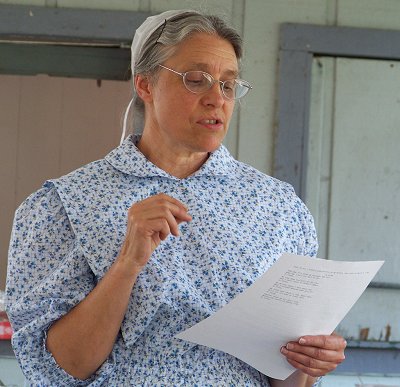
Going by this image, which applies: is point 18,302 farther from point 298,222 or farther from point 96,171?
point 298,222

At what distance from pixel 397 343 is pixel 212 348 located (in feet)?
6.37

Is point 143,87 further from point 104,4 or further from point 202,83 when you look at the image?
point 104,4

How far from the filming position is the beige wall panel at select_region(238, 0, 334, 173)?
3.67m

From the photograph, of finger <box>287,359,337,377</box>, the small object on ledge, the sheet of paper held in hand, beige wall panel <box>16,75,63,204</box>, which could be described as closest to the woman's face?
the sheet of paper held in hand

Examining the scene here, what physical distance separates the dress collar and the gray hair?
195 mm

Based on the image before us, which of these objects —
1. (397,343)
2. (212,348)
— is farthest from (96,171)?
(397,343)

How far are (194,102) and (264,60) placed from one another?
5.78 ft

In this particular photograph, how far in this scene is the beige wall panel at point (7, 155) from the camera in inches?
158

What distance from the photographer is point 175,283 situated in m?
1.89

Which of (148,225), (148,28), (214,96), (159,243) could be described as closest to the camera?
(148,225)

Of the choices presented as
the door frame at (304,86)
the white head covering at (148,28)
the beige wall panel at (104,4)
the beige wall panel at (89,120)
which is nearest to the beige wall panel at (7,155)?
the beige wall panel at (89,120)

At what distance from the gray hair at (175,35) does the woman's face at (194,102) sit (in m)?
0.02

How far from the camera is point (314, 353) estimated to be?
1.87 metres

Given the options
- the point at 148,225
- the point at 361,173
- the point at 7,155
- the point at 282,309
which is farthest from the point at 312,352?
the point at 7,155
